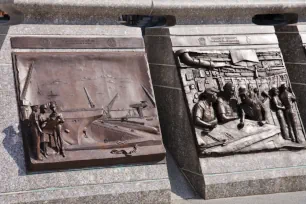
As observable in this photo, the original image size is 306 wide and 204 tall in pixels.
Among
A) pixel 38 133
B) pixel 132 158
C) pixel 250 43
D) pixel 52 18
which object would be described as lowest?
pixel 132 158

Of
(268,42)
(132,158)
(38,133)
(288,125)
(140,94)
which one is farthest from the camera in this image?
(268,42)

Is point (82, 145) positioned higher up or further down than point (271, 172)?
higher up

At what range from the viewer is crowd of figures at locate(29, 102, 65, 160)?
225 inches

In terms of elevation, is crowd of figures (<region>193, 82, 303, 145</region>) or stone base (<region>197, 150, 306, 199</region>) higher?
crowd of figures (<region>193, 82, 303, 145</region>)

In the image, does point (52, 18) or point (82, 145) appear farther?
point (52, 18)

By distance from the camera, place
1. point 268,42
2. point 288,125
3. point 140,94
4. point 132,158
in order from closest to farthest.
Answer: point 132,158 → point 140,94 → point 288,125 → point 268,42

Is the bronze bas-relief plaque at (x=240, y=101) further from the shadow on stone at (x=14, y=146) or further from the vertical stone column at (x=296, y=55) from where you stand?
the shadow on stone at (x=14, y=146)

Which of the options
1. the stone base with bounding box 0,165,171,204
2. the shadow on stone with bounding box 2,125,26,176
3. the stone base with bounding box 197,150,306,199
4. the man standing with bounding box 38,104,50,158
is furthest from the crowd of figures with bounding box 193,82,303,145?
the shadow on stone with bounding box 2,125,26,176

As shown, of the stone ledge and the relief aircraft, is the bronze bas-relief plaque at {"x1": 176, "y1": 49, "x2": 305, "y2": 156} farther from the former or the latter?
the stone ledge

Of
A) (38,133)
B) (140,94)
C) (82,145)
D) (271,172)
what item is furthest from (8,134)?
(271,172)

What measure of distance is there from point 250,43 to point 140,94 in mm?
2055

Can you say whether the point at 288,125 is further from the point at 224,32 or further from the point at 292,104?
the point at 224,32

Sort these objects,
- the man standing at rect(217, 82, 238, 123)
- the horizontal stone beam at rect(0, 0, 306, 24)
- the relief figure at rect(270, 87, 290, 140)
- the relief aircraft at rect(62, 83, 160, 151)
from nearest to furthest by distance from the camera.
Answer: the relief aircraft at rect(62, 83, 160, 151)
the horizontal stone beam at rect(0, 0, 306, 24)
the man standing at rect(217, 82, 238, 123)
the relief figure at rect(270, 87, 290, 140)

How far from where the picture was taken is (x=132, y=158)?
6102 mm
